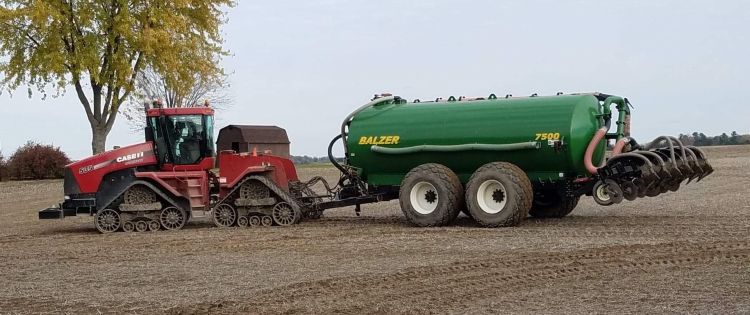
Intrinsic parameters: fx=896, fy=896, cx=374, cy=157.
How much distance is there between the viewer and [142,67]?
34594 millimetres

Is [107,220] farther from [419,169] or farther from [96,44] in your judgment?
[96,44]

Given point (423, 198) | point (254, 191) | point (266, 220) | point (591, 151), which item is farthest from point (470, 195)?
point (254, 191)

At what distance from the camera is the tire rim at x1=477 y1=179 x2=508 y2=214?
1583 centimetres

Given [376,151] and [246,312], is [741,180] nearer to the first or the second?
[376,151]

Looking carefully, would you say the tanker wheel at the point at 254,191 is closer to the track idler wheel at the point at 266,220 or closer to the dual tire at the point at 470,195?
the track idler wheel at the point at 266,220

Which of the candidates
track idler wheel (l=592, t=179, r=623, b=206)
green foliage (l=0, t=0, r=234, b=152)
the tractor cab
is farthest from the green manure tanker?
green foliage (l=0, t=0, r=234, b=152)

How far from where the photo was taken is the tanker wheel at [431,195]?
16.2m

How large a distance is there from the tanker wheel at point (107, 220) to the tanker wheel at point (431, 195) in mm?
5862

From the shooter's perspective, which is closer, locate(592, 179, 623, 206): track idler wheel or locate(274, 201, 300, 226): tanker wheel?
locate(592, 179, 623, 206): track idler wheel

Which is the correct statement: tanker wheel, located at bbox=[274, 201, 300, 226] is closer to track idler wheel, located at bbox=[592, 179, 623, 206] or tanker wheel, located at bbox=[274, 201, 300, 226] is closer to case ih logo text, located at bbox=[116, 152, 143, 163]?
case ih logo text, located at bbox=[116, 152, 143, 163]

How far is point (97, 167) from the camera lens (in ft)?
59.7

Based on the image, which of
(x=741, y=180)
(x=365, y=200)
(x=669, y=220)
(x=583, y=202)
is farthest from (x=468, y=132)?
(x=741, y=180)

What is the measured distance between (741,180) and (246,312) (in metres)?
21.1

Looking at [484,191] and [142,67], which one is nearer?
[484,191]
